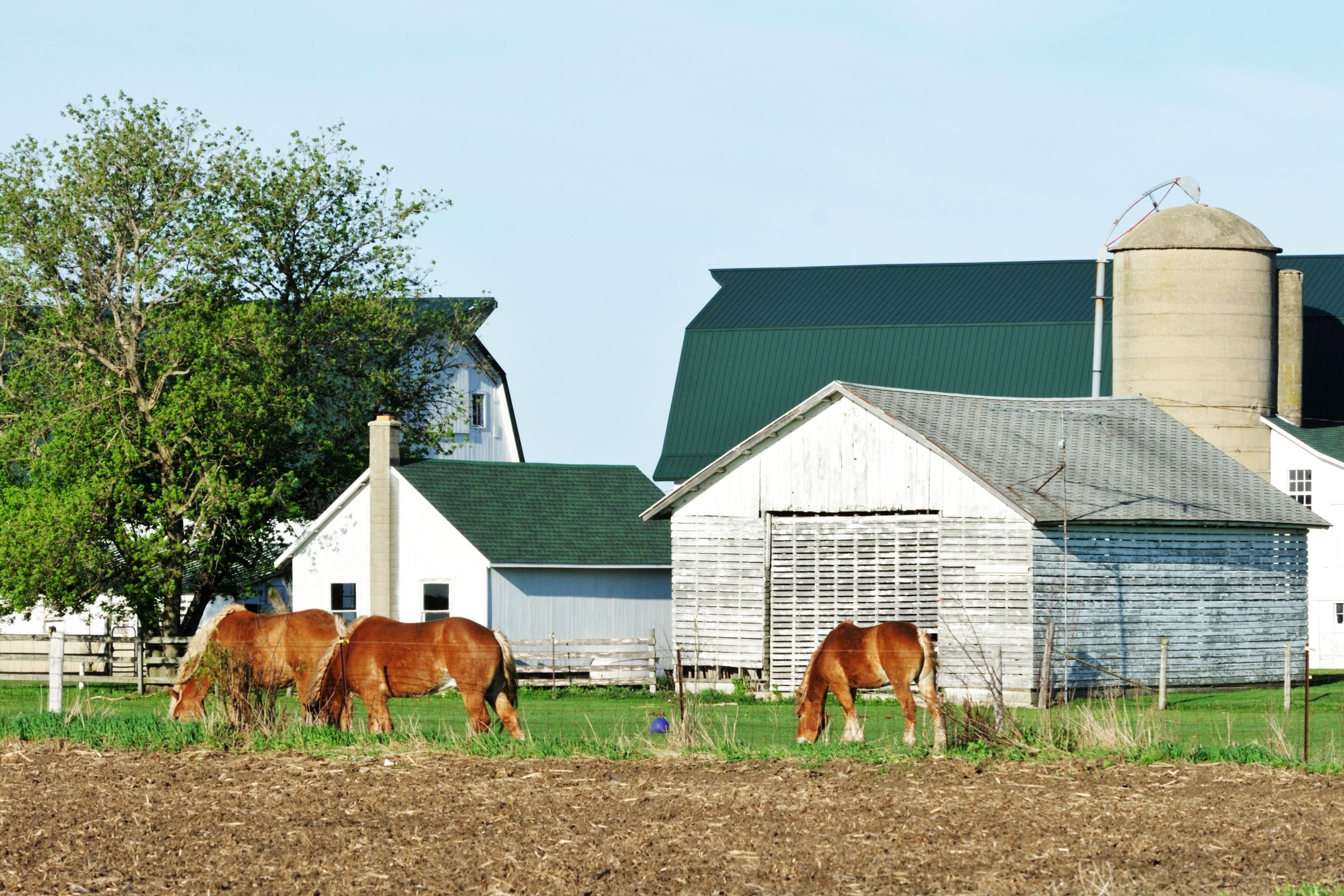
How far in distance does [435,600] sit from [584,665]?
4302 millimetres

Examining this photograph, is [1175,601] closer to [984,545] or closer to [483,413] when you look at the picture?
[984,545]

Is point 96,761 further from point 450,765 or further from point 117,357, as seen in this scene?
point 117,357

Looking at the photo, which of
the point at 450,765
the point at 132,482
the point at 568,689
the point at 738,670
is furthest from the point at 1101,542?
the point at 132,482

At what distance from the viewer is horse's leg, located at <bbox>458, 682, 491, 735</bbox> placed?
21219 mm

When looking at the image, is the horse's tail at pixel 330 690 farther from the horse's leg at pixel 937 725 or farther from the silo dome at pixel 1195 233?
the silo dome at pixel 1195 233

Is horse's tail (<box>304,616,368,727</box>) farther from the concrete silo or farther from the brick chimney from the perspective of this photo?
the concrete silo

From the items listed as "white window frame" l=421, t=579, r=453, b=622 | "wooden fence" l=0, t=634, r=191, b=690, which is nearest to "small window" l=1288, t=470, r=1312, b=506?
"white window frame" l=421, t=579, r=453, b=622

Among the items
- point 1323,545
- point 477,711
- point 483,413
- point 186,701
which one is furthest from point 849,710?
point 483,413

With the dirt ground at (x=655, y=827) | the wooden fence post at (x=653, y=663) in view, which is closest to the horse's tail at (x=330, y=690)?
the dirt ground at (x=655, y=827)

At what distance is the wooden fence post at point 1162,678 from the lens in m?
28.7

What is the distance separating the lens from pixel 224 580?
43.7 m

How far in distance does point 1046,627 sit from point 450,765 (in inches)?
629

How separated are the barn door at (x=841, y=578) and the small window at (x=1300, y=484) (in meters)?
16.8

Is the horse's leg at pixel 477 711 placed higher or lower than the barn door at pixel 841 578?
lower
